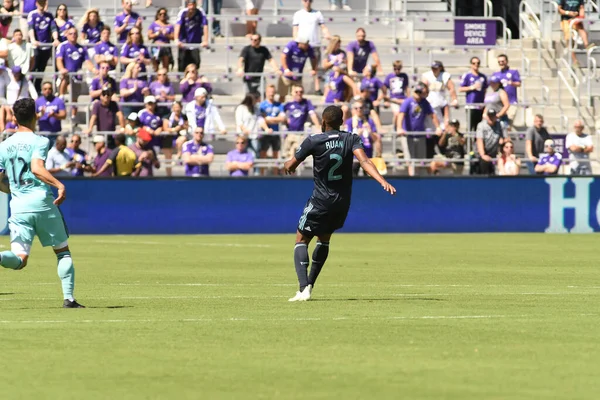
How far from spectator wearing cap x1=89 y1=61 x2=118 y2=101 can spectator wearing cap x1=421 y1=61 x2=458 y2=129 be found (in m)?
7.11

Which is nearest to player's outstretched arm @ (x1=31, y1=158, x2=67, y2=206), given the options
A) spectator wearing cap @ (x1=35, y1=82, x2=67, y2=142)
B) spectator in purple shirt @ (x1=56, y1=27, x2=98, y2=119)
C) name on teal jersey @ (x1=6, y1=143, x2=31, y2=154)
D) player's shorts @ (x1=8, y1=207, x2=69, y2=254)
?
name on teal jersey @ (x1=6, y1=143, x2=31, y2=154)

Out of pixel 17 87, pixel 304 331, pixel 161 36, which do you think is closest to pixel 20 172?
pixel 304 331

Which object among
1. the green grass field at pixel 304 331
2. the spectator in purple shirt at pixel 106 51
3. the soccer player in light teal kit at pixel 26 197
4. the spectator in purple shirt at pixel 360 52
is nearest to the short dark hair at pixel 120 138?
the spectator in purple shirt at pixel 106 51

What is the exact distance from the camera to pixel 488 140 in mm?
30000

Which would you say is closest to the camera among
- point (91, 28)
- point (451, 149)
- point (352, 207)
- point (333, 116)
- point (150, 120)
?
point (333, 116)

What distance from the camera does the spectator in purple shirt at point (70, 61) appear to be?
29797 mm

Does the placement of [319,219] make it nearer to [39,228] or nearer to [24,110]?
[39,228]

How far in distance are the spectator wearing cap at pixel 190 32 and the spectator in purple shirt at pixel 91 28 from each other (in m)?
1.81

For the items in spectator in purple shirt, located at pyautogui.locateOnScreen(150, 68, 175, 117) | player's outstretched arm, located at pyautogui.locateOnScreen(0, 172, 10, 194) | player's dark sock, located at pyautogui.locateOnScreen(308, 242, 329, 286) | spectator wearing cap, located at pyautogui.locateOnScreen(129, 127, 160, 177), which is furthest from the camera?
spectator in purple shirt, located at pyautogui.locateOnScreen(150, 68, 175, 117)

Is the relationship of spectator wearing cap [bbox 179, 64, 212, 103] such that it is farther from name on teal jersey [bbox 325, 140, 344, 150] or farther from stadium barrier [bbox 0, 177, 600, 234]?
name on teal jersey [bbox 325, 140, 344, 150]

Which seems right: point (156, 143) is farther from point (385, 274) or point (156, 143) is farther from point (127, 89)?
point (385, 274)

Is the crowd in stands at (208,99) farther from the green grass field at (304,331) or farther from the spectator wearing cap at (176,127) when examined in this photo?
the green grass field at (304,331)

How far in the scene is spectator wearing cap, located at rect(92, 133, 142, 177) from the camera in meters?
28.0

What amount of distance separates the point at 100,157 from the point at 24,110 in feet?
52.7
